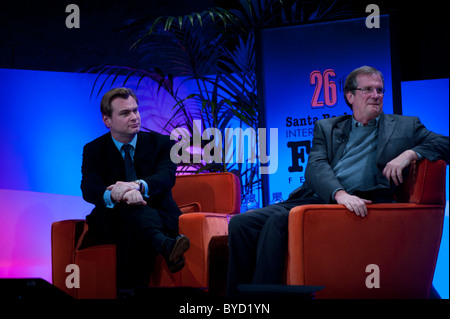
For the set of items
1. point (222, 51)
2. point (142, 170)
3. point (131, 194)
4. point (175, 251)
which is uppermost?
point (222, 51)

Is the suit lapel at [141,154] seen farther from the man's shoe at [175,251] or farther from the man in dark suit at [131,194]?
the man's shoe at [175,251]

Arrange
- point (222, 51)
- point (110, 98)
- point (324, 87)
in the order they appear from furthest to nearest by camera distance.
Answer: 1. point (222, 51)
2. point (324, 87)
3. point (110, 98)

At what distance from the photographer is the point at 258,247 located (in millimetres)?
2455

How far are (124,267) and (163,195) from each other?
1.55 ft

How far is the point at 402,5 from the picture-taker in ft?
14.7

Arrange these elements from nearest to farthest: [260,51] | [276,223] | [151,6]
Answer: [276,223], [260,51], [151,6]

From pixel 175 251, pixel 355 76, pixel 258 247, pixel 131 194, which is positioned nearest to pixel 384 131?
pixel 355 76

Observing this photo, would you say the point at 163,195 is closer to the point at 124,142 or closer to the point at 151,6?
the point at 124,142

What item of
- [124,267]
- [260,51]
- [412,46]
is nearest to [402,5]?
[412,46]

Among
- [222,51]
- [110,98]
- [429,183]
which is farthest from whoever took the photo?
[222,51]

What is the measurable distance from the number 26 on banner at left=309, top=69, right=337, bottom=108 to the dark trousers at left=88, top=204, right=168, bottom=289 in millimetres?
1719

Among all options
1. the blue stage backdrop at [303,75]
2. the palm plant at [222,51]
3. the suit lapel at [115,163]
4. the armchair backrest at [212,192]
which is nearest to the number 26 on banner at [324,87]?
the blue stage backdrop at [303,75]

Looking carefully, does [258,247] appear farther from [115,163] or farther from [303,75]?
[303,75]

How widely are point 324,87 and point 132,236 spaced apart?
1.97 metres
